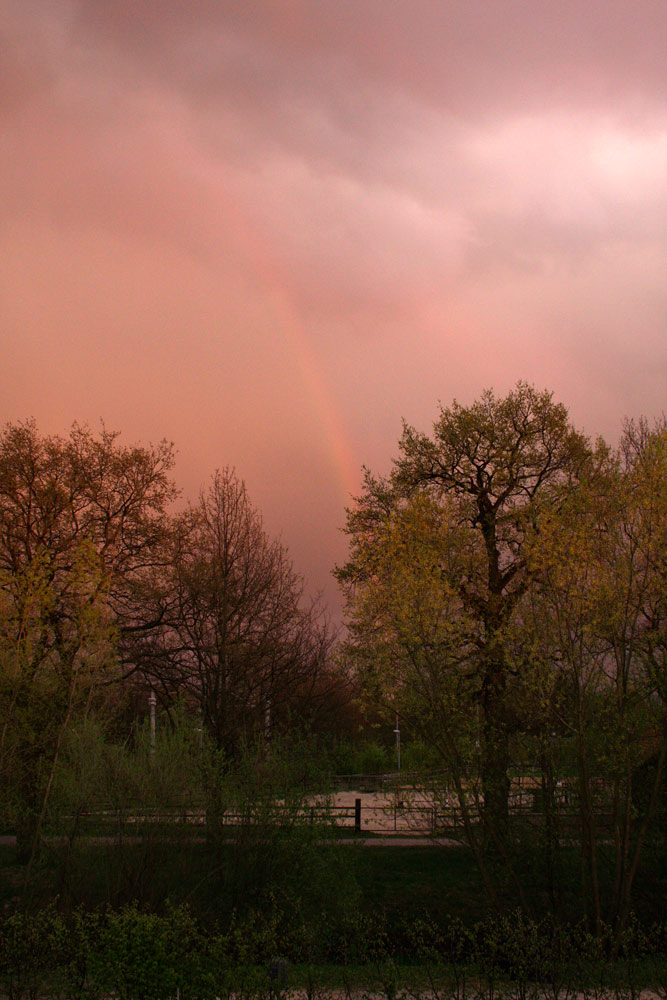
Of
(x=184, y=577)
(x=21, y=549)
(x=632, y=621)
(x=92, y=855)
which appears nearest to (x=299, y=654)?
(x=184, y=577)

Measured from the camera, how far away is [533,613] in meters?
17.2

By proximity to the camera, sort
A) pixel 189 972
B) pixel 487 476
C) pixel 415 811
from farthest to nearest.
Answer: pixel 487 476, pixel 415 811, pixel 189 972

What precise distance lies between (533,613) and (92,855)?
10149 millimetres

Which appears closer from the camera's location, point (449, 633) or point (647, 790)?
point (449, 633)

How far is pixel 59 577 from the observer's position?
1059 inches

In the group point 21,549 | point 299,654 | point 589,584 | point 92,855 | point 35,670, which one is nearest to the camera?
point 589,584

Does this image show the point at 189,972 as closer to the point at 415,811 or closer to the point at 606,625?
the point at 415,811

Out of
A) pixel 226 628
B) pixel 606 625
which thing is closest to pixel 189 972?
pixel 606 625

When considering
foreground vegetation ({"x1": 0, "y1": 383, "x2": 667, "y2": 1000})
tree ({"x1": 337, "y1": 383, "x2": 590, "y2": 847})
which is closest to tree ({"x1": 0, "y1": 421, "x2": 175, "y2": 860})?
foreground vegetation ({"x1": 0, "y1": 383, "x2": 667, "y2": 1000})

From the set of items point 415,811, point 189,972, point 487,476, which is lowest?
point 189,972

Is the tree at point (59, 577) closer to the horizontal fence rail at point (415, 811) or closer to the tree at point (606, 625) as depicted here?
the horizontal fence rail at point (415, 811)

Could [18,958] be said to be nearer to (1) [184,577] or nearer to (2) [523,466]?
(1) [184,577]

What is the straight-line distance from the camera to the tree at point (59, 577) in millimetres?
21403

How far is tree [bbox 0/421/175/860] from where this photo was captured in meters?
21.4
